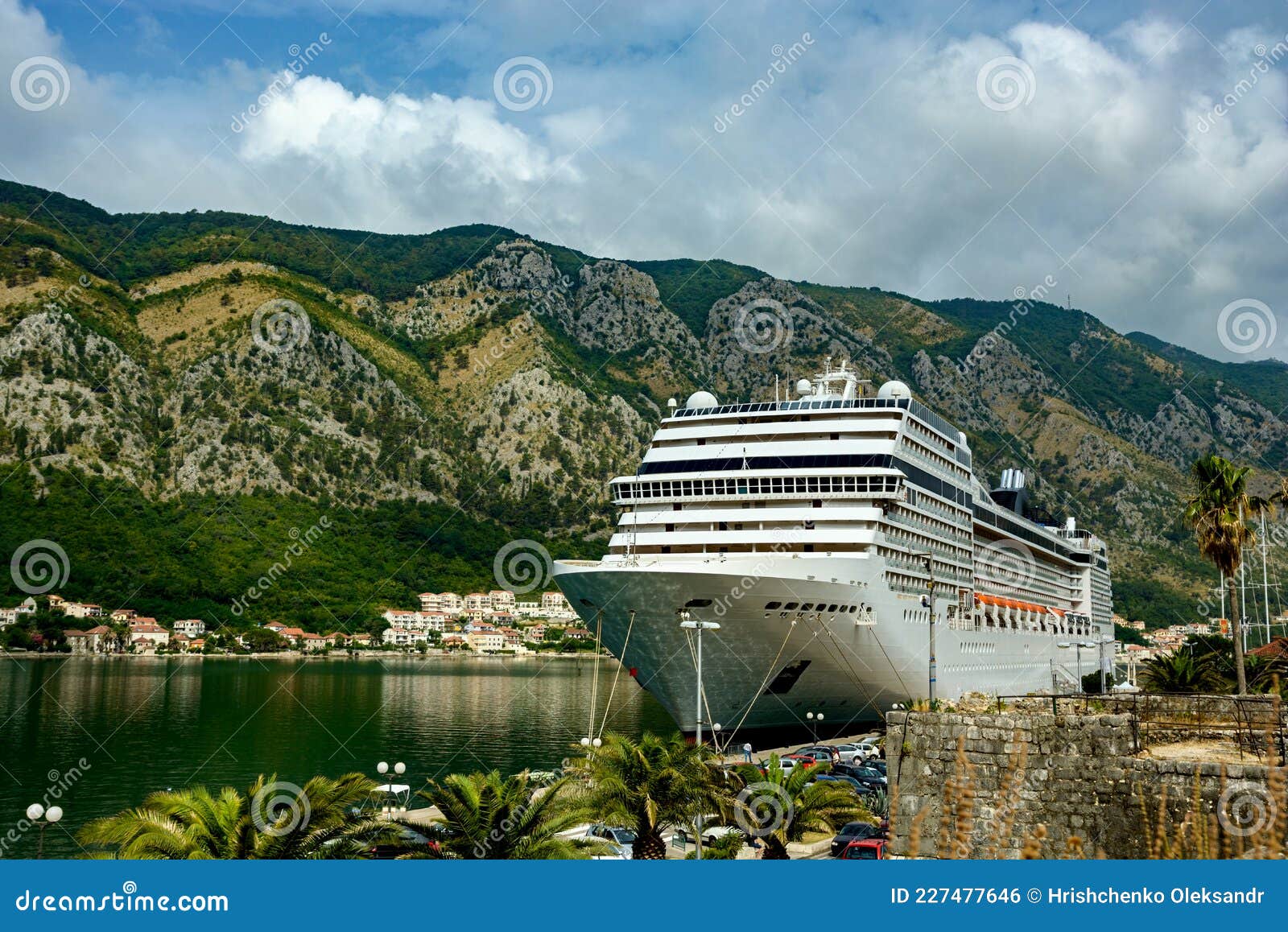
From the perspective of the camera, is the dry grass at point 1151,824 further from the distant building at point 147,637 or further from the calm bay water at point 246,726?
the distant building at point 147,637

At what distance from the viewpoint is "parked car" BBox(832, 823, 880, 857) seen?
73.0ft

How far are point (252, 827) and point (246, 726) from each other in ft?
164

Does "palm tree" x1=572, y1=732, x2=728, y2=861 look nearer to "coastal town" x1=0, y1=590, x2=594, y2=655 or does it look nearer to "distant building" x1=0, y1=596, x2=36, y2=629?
"coastal town" x1=0, y1=590, x2=594, y2=655

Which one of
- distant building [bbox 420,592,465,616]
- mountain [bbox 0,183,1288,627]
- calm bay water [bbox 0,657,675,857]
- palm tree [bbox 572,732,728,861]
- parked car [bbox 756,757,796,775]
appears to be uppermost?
mountain [bbox 0,183,1288,627]

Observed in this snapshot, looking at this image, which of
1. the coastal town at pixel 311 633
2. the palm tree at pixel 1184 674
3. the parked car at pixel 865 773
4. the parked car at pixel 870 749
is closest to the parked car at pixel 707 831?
the parked car at pixel 865 773

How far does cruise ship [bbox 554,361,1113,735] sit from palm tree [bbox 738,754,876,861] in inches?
397

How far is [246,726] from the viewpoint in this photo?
60125 millimetres

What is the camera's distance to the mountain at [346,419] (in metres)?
136

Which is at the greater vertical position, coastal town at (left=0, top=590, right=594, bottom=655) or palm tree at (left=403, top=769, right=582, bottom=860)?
coastal town at (left=0, top=590, right=594, bottom=655)

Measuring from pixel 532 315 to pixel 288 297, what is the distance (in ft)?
131

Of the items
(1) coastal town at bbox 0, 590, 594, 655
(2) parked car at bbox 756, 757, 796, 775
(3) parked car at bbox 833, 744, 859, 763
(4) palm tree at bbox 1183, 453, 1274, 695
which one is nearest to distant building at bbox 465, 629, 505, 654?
(1) coastal town at bbox 0, 590, 594, 655

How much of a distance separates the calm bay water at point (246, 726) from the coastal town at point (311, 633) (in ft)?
40.2

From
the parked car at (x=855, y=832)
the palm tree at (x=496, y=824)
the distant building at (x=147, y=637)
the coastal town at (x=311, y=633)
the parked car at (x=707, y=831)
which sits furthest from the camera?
the distant building at (x=147, y=637)

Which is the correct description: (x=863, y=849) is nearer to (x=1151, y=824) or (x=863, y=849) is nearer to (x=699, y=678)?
(x=699, y=678)
